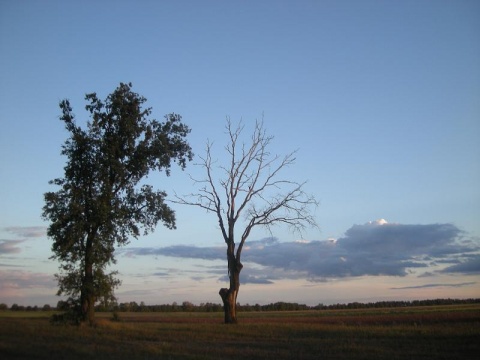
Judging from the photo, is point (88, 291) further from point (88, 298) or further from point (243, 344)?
point (243, 344)

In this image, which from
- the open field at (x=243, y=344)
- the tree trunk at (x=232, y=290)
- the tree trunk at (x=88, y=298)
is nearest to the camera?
the open field at (x=243, y=344)

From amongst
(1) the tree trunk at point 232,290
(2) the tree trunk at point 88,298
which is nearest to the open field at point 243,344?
(2) the tree trunk at point 88,298

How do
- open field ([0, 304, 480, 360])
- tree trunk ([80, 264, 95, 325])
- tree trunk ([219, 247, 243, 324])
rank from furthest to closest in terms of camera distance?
tree trunk ([219, 247, 243, 324]) → tree trunk ([80, 264, 95, 325]) → open field ([0, 304, 480, 360])

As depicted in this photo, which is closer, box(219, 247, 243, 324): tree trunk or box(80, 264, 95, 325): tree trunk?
box(80, 264, 95, 325): tree trunk

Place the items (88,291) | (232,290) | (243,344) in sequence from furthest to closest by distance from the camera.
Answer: (232,290)
(88,291)
(243,344)

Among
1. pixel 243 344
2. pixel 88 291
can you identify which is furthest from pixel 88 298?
pixel 243 344

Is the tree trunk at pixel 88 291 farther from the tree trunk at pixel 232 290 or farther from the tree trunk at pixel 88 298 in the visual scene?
the tree trunk at pixel 232 290

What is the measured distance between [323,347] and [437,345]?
4717 millimetres

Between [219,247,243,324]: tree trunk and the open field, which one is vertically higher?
[219,247,243,324]: tree trunk

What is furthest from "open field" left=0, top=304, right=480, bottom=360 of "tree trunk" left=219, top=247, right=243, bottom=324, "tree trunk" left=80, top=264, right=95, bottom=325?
"tree trunk" left=219, top=247, right=243, bottom=324

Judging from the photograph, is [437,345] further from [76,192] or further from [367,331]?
[76,192]

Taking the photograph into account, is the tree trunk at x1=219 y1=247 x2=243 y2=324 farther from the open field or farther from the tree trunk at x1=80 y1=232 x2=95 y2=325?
the tree trunk at x1=80 y1=232 x2=95 y2=325

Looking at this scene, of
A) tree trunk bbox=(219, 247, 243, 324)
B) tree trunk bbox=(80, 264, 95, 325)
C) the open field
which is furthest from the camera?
tree trunk bbox=(219, 247, 243, 324)

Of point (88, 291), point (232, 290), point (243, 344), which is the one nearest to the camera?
point (243, 344)
